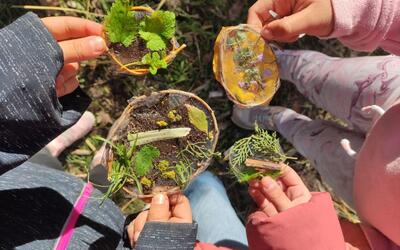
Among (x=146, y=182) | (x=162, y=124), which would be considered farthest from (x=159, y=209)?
(x=162, y=124)

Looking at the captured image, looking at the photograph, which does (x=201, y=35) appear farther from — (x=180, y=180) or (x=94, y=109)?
(x=180, y=180)

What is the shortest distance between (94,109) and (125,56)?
0.59m

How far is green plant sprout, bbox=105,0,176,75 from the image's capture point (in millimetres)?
1244

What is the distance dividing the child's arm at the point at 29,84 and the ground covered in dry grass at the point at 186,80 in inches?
34.2

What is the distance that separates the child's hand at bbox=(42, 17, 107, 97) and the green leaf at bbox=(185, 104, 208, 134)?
384mm

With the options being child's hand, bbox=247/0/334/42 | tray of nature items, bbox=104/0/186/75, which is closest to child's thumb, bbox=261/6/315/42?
child's hand, bbox=247/0/334/42

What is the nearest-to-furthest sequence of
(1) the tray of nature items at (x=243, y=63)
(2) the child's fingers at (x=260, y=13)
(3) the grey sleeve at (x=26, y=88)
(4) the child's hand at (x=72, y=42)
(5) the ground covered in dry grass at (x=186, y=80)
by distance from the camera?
(3) the grey sleeve at (x=26, y=88) < (4) the child's hand at (x=72, y=42) < (2) the child's fingers at (x=260, y=13) < (1) the tray of nature items at (x=243, y=63) < (5) the ground covered in dry grass at (x=186, y=80)

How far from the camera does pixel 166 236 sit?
1039 mm

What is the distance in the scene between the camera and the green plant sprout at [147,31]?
124 cm

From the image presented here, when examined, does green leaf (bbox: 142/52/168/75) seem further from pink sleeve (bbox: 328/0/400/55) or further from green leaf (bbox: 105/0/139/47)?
pink sleeve (bbox: 328/0/400/55)

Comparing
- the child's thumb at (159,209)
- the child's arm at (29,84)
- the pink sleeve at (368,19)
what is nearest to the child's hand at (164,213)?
the child's thumb at (159,209)

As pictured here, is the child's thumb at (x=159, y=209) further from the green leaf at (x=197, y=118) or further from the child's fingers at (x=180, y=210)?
the green leaf at (x=197, y=118)

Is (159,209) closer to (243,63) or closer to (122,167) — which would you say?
(122,167)

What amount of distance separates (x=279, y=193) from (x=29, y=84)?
0.71 metres
